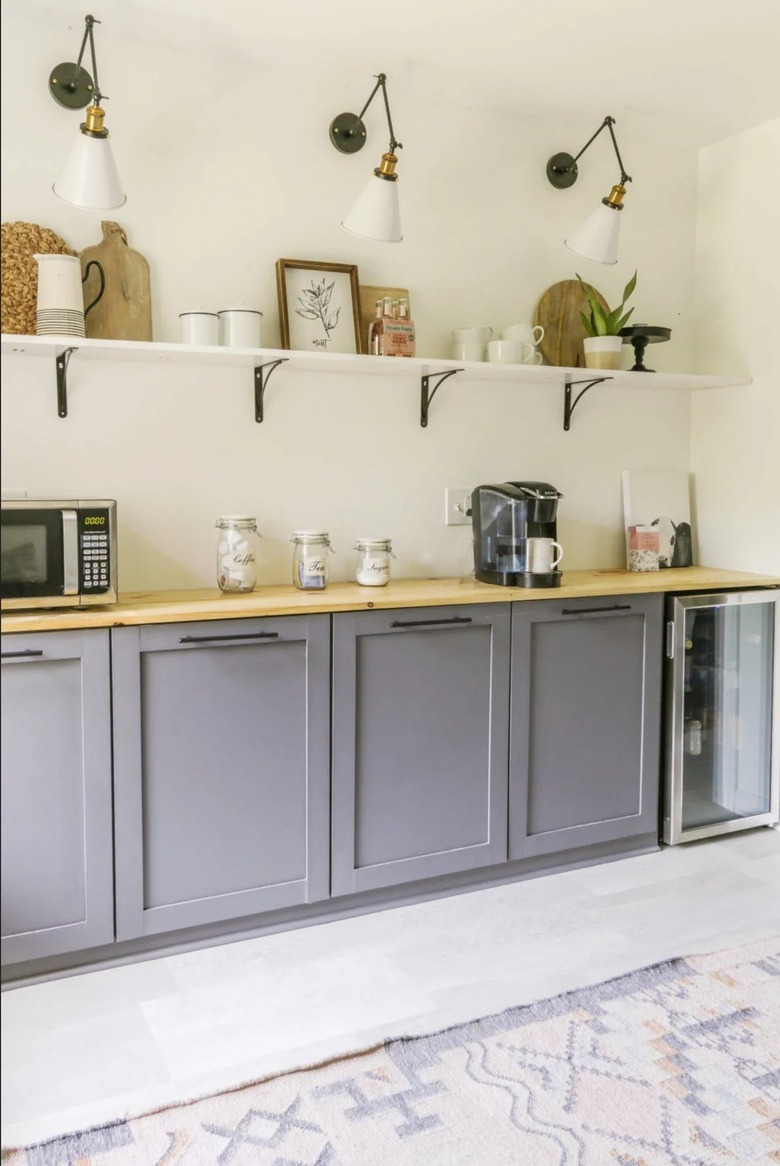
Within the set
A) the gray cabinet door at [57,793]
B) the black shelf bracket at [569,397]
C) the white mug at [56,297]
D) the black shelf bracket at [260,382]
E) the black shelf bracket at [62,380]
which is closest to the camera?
the gray cabinet door at [57,793]

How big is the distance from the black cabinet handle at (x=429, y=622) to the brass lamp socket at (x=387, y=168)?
1.19m

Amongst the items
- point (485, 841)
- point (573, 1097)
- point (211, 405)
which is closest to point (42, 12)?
point (211, 405)

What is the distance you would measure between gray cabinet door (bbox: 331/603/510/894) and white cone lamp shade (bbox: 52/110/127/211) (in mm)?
1145

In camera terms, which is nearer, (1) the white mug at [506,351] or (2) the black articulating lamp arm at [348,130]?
(2) the black articulating lamp arm at [348,130]

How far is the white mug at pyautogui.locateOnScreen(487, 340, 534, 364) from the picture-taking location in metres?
2.90

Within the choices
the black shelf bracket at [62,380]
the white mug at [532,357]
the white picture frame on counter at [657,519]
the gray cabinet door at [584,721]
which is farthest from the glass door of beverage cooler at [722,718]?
the black shelf bracket at [62,380]

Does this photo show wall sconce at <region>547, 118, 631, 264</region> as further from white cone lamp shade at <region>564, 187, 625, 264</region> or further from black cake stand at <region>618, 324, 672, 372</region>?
black cake stand at <region>618, 324, 672, 372</region>

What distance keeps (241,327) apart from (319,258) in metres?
0.40

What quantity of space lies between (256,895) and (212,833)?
21cm

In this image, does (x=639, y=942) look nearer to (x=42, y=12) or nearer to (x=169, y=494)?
(x=169, y=494)

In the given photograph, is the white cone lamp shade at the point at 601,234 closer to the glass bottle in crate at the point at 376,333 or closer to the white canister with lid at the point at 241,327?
the glass bottle in crate at the point at 376,333

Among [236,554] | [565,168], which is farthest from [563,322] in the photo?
[236,554]

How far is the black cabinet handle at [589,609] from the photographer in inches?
108

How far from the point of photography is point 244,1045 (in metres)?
1.96
